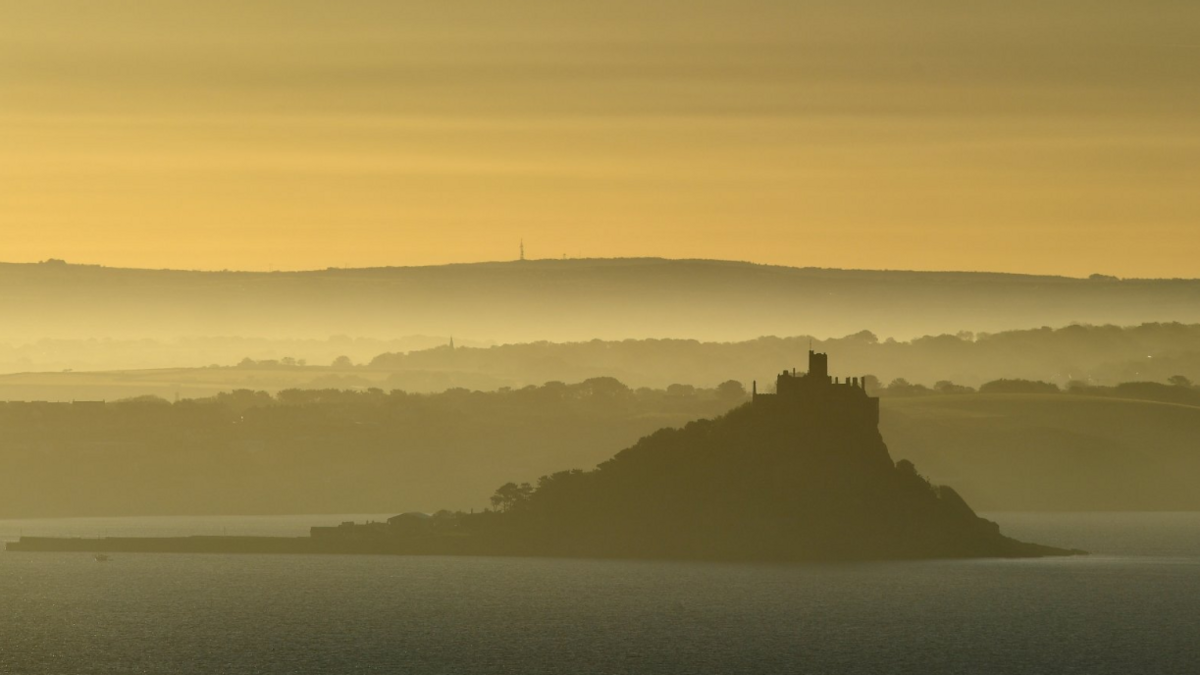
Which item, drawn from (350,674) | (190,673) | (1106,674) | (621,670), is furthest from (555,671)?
(1106,674)

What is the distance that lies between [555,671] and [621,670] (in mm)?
6500

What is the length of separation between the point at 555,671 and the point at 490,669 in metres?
6.73

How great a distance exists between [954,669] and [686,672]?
26.9 m

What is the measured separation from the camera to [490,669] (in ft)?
654

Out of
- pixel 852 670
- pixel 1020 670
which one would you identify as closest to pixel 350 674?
pixel 852 670

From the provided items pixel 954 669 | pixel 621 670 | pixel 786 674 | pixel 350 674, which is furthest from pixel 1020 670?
Result: pixel 350 674

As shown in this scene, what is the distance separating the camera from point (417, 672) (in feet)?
646

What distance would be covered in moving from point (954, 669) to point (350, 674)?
59.6 m

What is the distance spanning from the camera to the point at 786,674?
194750 millimetres

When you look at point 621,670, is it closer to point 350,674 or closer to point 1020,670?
point 350,674

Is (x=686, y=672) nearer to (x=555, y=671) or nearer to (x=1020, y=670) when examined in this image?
(x=555, y=671)

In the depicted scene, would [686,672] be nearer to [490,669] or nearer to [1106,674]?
[490,669]

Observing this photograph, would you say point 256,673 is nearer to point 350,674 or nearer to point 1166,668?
point 350,674

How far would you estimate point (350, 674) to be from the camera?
197 m
